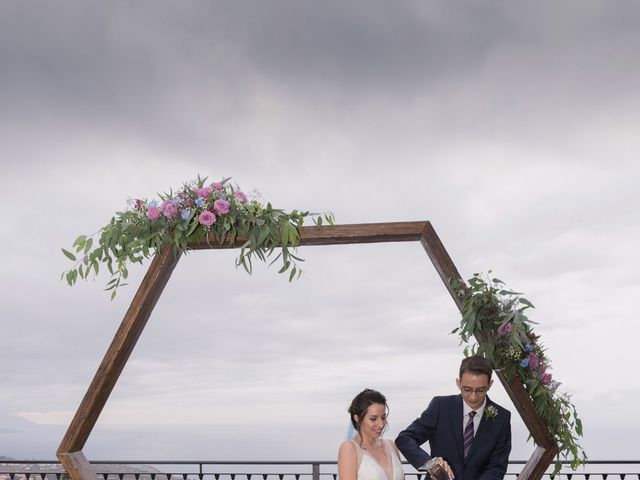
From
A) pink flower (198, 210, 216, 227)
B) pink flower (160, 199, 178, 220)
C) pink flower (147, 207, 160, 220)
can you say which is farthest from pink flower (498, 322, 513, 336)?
pink flower (147, 207, 160, 220)

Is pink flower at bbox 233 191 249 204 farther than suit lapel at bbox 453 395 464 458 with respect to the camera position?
Yes

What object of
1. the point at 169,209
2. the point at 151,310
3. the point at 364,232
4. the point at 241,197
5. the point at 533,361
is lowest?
the point at 533,361

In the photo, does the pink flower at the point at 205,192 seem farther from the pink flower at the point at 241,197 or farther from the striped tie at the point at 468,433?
the striped tie at the point at 468,433

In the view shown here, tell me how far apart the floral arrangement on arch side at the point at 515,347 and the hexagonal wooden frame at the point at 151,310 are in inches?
3.6

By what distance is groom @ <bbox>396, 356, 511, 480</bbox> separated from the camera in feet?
15.1

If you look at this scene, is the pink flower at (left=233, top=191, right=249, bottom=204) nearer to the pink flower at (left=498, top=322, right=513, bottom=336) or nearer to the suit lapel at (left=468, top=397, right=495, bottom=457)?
the pink flower at (left=498, top=322, right=513, bottom=336)

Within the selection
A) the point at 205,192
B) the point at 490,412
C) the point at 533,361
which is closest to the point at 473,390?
the point at 490,412

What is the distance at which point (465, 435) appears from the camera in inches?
182

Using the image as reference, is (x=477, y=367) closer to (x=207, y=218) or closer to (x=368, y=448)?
(x=368, y=448)

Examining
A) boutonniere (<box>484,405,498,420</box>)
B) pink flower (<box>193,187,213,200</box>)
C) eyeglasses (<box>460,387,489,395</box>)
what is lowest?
boutonniere (<box>484,405,498,420</box>)

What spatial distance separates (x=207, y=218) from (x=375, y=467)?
→ 2163 mm

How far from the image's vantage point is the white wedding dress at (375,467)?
193 inches

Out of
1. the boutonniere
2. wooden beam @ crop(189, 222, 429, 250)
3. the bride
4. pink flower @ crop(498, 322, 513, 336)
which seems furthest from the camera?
pink flower @ crop(498, 322, 513, 336)

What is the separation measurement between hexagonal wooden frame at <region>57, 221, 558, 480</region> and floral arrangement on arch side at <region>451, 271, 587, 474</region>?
0.09 metres
